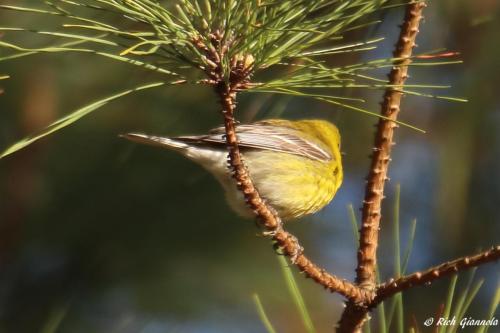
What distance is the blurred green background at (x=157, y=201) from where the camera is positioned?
317 cm

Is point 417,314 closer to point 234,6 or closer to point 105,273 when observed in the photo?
point 105,273

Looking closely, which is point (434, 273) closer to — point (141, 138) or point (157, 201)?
point (141, 138)

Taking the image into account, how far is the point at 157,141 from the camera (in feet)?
9.68

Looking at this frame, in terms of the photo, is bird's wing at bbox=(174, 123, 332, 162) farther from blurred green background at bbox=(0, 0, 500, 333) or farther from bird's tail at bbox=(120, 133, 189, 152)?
bird's tail at bbox=(120, 133, 189, 152)

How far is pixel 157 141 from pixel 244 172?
3.17ft

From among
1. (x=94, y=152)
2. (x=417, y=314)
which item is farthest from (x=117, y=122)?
(x=417, y=314)

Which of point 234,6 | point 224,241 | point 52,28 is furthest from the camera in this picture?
point 224,241

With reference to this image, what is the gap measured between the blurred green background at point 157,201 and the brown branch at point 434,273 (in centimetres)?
99

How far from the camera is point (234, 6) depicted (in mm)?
1913

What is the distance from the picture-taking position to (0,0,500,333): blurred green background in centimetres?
317

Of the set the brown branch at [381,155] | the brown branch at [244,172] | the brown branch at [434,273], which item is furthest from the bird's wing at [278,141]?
the brown branch at [434,273]

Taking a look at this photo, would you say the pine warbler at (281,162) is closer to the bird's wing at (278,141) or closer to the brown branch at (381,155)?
the bird's wing at (278,141)

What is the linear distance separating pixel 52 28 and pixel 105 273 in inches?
36.6

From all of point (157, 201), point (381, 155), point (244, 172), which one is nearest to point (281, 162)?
point (157, 201)
